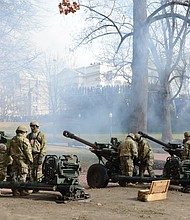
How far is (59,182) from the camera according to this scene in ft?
30.2

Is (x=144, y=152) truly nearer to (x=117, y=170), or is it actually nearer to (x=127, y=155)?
(x=127, y=155)

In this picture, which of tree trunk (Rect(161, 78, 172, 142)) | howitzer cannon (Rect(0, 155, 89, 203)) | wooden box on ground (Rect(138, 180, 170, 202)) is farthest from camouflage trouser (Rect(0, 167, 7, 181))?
tree trunk (Rect(161, 78, 172, 142))

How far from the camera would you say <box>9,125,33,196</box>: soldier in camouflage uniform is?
9.70m

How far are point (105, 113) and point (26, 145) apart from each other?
14.2 meters

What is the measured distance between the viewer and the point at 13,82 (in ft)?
64.5

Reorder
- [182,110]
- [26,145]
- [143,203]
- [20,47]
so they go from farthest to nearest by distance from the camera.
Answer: [182,110] → [20,47] → [26,145] → [143,203]

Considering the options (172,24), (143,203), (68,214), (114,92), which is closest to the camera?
(68,214)

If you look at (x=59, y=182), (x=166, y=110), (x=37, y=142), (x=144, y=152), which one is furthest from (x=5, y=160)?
(x=166, y=110)

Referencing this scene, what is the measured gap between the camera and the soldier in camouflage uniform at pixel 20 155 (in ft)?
31.8

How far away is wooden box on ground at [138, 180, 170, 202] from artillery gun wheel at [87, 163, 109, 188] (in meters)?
2.17

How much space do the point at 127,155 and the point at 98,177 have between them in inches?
37.0

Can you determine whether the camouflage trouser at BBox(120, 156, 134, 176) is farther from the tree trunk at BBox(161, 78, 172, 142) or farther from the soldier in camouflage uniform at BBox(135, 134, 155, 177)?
the tree trunk at BBox(161, 78, 172, 142)

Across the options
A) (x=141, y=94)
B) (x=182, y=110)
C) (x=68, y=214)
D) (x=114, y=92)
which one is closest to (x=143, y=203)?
(x=68, y=214)

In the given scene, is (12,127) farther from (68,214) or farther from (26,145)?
(68,214)
